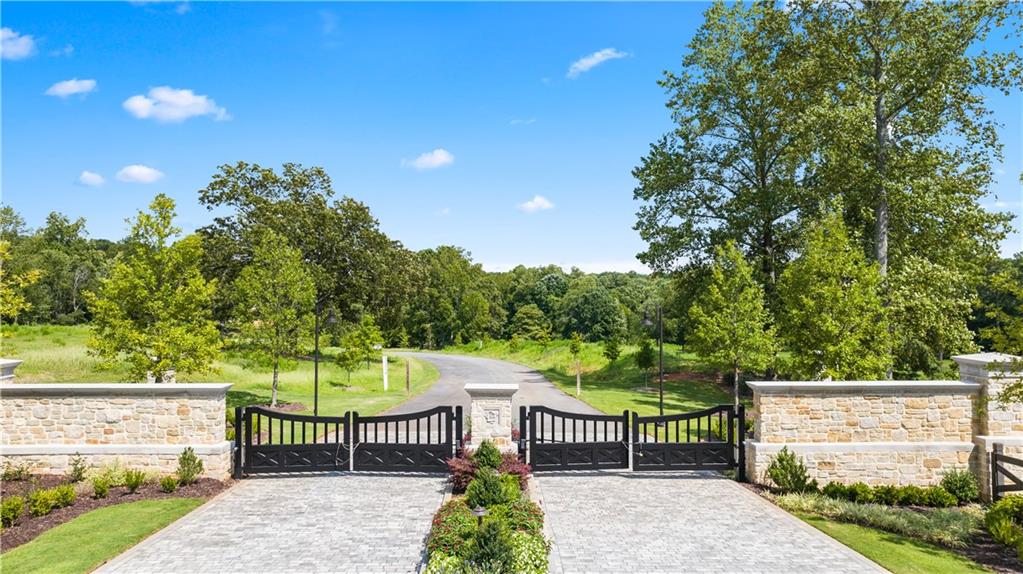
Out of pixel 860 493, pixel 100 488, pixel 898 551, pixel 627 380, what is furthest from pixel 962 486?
pixel 627 380

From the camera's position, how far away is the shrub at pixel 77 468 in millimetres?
12477

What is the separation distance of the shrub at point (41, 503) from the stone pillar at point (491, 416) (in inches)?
299

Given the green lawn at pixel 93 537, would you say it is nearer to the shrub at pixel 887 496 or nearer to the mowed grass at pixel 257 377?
the mowed grass at pixel 257 377

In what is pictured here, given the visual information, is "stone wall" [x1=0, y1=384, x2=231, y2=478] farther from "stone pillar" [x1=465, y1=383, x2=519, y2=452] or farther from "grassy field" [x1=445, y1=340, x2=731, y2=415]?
"grassy field" [x1=445, y1=340, x2=731, y2=415]

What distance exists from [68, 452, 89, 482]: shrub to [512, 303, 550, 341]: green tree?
205 feet

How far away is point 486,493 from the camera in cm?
954

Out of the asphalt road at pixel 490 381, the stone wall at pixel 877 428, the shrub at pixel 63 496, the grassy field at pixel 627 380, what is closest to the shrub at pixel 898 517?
the stone wall at pixel 877 428

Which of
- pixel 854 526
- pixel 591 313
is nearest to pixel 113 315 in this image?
pixel 854 526

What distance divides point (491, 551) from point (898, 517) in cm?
777

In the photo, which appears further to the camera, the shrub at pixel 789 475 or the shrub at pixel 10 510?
the shrub at pixel 789 475

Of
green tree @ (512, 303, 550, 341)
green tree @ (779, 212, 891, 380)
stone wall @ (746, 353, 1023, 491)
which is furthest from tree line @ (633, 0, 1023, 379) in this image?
green tree @ (512, 303, 550, 341)

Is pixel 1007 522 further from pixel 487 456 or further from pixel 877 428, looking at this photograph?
pixel 487 456

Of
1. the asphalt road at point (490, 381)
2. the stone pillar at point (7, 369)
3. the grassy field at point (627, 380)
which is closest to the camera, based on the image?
the stone pillar at point (7, 369)

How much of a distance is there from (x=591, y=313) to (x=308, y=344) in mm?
47194
